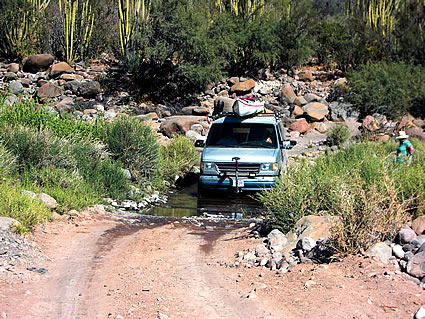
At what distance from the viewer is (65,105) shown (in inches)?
1107

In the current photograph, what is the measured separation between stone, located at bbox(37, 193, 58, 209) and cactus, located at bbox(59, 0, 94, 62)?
91.5 feet

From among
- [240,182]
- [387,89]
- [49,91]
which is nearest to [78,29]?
[49,91]

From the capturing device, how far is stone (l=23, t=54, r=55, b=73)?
34.3m

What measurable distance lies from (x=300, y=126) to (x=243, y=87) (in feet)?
26.5

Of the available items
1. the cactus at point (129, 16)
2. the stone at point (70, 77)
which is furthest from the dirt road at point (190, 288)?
the cactus at point (129, 16)

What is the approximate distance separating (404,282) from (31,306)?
4.00 meters

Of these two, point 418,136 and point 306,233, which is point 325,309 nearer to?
point 306,233

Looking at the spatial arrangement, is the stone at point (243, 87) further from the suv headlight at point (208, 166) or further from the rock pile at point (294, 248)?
the rock pile at point (294, 248)

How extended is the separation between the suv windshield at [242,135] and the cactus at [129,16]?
2115cm

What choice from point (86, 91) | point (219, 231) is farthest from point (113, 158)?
point (86, 91)

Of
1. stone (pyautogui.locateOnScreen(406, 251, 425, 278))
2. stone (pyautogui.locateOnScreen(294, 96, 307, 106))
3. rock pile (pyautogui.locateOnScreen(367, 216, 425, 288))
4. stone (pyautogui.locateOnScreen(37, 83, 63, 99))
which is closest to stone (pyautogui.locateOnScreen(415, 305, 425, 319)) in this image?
rock pile (pyautogui.locateOnScreen(367, 216, 425, 288))

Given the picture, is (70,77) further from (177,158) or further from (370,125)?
(177,158)

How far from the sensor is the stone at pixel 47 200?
9898 millimetres

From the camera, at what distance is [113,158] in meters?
14.6
